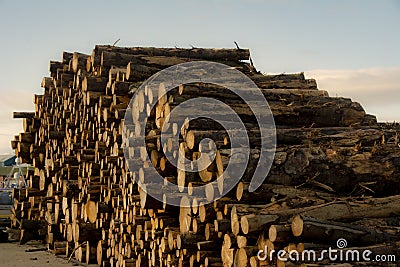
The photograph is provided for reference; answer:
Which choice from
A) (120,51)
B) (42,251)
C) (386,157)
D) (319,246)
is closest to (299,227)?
(319,246)

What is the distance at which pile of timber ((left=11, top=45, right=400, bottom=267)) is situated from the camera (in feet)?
21.2

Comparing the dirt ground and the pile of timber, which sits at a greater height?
the pile of timber

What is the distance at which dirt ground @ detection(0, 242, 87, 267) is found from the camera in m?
10.6

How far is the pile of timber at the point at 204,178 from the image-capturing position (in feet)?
21.2

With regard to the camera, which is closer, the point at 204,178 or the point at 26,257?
the point at 204,178

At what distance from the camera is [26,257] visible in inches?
450

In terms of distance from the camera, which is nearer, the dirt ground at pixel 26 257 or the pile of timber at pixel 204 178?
the pile of timber at pixel 204 178

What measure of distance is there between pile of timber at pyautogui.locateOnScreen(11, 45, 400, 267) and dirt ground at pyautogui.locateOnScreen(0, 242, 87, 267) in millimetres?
299

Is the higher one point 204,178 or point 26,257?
point 204,178

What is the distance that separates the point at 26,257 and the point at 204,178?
554 centimetres

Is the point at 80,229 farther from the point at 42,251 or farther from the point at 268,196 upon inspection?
the point at 268,196

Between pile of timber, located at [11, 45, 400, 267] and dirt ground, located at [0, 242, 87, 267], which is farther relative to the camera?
dirt ground, located at [0, 242, 87, 267]

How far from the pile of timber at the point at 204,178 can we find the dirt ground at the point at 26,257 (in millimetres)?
299

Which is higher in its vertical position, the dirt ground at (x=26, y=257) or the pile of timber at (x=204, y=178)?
the pile of timber at (x=204, y=178)
